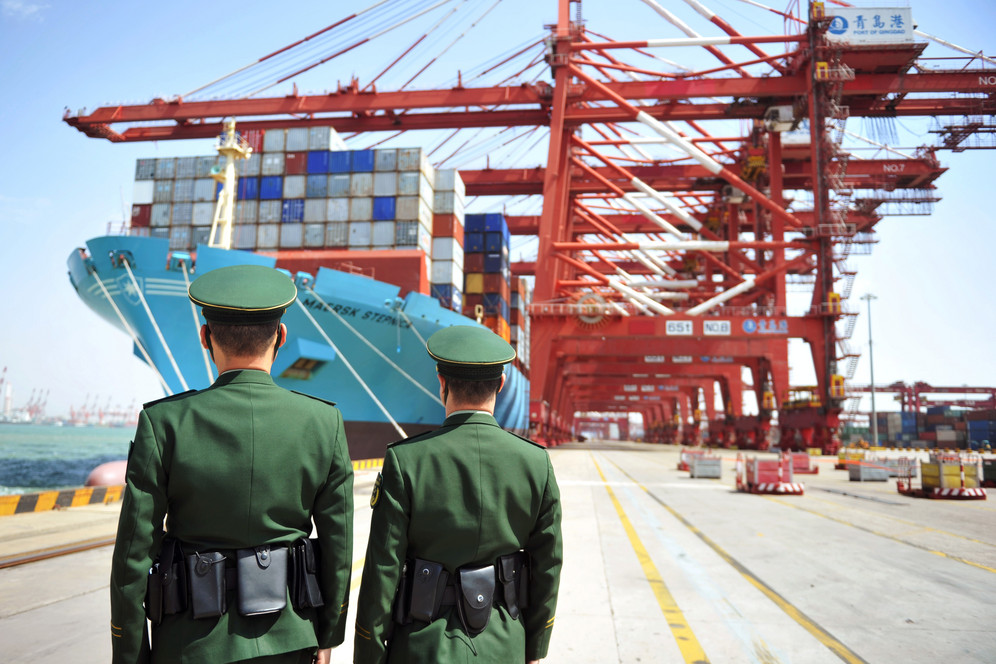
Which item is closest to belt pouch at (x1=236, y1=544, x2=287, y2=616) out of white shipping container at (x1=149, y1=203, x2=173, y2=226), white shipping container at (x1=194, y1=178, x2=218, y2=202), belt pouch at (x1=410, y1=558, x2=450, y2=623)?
belt pouch at (x1=410, y1=558, x2=450, y2=623)

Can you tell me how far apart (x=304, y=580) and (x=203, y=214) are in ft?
74.2

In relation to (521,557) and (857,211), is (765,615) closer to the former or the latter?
(521,557)

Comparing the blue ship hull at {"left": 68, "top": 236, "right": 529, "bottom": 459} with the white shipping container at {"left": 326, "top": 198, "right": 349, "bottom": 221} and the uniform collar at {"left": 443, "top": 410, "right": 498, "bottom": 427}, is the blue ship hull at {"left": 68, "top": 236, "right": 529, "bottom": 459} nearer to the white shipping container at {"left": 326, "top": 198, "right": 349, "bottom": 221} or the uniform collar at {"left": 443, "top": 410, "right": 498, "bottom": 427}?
the white shipping container at {"left": 326, "top": 198, "right": 349, "bottom": 221}

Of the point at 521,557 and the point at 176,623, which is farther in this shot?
the point at 521,557

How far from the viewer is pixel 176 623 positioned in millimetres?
2068

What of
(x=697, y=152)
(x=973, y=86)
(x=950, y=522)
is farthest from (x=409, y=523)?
(x=973, y=86)

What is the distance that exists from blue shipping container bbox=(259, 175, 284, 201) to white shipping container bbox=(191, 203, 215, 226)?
5.42 feet

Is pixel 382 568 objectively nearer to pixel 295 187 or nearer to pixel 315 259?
pixel 315 259

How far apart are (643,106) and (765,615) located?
26468mm

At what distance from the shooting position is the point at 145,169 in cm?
2339

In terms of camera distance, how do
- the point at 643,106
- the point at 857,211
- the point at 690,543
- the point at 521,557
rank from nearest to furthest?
1. the point at 521,557
2. the point at 690,543
3. the point at 643,106
4. the point at 857,211

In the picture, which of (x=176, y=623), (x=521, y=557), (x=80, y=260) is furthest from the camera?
(x=80, y=260)

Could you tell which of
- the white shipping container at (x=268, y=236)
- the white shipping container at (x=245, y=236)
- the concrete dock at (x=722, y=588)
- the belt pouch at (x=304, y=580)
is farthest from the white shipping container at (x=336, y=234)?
the belt pouch at (x=304, y=580)

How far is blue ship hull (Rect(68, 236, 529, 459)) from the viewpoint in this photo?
631 inches
